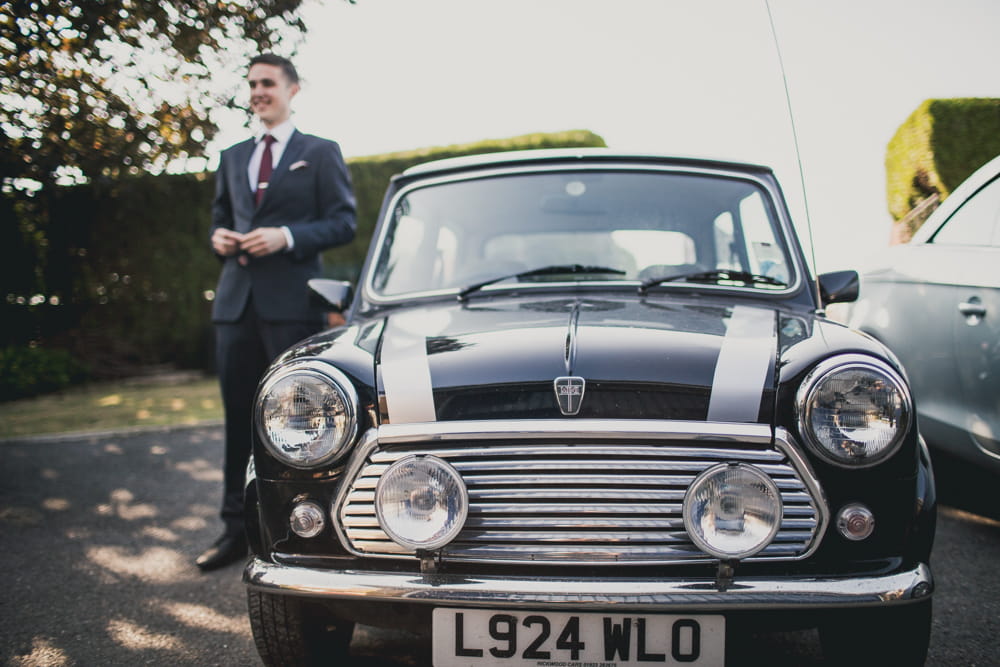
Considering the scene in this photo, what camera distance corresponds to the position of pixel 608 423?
174cm

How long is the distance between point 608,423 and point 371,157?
35.4 feet

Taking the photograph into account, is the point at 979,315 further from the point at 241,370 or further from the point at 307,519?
the point at 241,370

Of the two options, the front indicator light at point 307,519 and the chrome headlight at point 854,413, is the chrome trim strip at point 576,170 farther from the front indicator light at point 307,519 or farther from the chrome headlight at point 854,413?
the front indicator light at point 307,519

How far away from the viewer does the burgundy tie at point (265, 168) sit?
3350 millimetres

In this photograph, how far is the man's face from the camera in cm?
329

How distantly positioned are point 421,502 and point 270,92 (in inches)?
88.7

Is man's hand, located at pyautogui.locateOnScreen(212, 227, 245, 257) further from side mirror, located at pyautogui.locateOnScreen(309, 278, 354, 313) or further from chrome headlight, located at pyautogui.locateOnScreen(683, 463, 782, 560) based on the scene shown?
chrome headlight, located at pyautogui.locateOnScreen(683, 463, 782, 560)

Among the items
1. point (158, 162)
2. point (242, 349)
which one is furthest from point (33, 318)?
point (242, 349)

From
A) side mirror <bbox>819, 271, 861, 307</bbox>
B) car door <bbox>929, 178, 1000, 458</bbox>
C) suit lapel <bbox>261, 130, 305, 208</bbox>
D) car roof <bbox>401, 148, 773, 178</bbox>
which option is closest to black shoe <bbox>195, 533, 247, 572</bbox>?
suit lapel <bbox>261, 130, 305, 208</bbox>

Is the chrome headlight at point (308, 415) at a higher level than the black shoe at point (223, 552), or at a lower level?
higher

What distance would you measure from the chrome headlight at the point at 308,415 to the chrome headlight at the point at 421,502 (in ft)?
0.52

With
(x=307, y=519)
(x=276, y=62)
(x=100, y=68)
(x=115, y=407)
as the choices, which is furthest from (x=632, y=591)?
(x=115, y=407)

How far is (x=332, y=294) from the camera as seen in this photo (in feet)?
9.31

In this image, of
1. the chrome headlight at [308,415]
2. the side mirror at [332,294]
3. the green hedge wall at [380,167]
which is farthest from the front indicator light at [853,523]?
the green hedge wall at [380,167]
